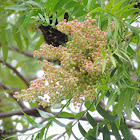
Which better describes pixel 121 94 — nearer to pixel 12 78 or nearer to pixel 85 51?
pixel 85 51

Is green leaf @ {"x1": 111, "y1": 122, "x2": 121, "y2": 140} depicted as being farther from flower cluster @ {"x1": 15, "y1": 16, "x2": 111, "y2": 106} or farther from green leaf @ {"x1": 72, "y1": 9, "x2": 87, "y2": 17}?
green leaf @ {"x1": 72, "y1": 9, "x2": 87, "y2": 17}

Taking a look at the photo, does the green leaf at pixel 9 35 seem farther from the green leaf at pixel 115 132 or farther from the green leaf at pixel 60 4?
the green leaf at pixel 115 132

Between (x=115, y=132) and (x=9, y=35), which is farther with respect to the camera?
(x=9, y=35)

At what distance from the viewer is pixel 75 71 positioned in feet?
2.56

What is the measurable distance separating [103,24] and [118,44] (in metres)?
0.11

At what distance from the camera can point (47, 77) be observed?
781 mm

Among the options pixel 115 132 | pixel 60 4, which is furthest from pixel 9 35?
pixel 115 132

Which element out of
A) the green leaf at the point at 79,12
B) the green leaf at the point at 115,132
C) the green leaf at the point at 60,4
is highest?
the green leaf at the point at 60,4

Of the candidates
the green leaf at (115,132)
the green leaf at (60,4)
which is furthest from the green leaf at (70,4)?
the green leaf at (115,132)

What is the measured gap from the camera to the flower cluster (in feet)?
2.51

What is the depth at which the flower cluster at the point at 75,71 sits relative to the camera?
764mm

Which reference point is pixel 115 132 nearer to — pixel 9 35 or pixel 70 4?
pixel 70 4

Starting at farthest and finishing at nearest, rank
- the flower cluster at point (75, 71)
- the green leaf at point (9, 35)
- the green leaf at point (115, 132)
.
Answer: the green leaf at point (9, 35)
the green leaf at point (115, 132)
the flower cluster at point (75, 71)

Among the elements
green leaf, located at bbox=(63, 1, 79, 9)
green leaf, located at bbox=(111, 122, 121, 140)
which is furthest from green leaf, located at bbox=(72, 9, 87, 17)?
green leaf, located at bbox=(111, 122, 121, 140)
